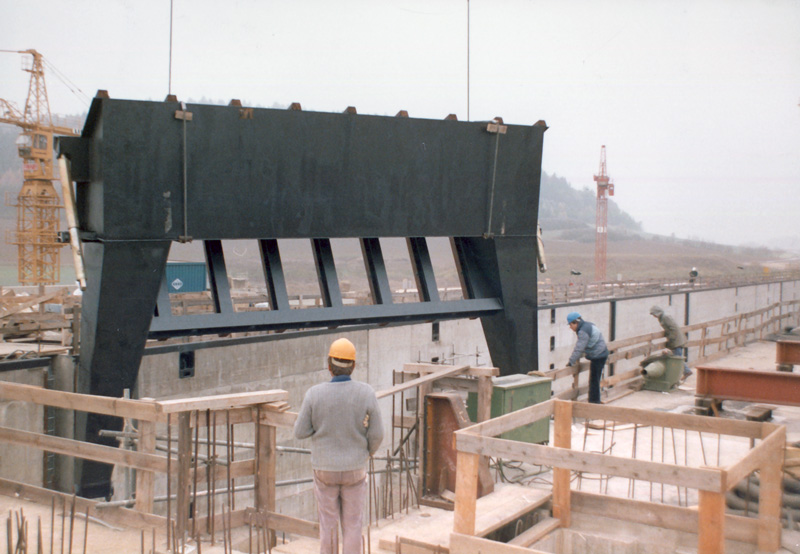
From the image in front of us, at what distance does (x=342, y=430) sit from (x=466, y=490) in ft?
5.49

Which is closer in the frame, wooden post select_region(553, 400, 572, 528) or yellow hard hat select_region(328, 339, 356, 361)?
yellow hard hat select_region(328, 339, 356, 361)

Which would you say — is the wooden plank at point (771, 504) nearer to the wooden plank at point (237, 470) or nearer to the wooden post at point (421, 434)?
the wooden post at point (421, 434)

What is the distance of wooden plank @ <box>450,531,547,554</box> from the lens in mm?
6039

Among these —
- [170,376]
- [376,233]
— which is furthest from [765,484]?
[170,376]

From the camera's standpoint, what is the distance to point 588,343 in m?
12.6

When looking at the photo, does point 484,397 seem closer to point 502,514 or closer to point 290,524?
point 502,514

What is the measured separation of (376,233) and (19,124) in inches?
2698

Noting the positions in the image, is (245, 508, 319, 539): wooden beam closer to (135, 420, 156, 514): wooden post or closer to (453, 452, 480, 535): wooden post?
(135, 420, 156, 514): wooden post

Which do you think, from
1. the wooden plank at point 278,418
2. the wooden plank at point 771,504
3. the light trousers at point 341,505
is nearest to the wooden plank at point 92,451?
the wooden plank at point 278,418

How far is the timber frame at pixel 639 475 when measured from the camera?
5574mm

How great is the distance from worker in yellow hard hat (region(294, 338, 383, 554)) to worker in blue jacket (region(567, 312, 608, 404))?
776 cm

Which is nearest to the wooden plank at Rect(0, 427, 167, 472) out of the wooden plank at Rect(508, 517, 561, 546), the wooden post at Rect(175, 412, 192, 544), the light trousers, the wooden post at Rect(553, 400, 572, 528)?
the wooden post at Rect(175, 412, 192, 544)

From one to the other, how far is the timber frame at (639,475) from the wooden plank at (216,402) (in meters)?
1.68

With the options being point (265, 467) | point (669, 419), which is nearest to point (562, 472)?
point (669, 419)
